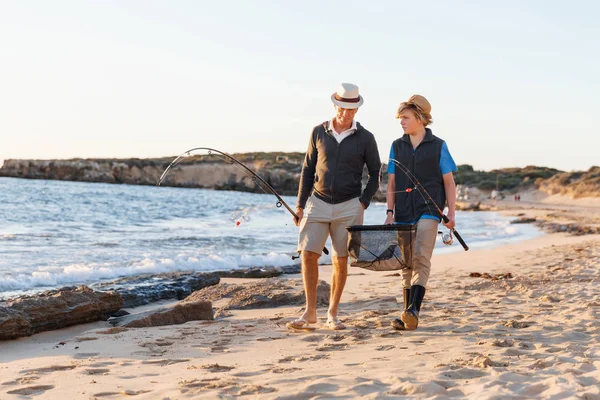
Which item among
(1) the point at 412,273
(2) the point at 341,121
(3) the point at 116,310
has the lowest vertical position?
(3) the point at 116,310

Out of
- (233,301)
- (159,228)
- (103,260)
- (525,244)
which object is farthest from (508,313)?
(159,228)

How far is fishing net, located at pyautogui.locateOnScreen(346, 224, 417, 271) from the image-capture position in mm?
4785

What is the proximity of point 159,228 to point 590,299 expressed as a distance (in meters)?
15.0

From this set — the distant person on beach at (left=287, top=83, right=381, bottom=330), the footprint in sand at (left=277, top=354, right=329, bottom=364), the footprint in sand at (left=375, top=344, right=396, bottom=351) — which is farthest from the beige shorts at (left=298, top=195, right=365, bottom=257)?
the footprint in sand at (left=277, top=354, right=329, bottom=364)

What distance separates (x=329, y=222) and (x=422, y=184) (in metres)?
0.75

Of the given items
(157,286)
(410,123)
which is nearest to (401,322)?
(410,123)

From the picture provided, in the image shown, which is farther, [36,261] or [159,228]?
[159,228]

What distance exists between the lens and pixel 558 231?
2142 cm

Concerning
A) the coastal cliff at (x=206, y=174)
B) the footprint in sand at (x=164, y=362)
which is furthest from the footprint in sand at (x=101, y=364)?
the coastal cliff at (x=206, y=174)

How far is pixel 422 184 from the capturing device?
496cm

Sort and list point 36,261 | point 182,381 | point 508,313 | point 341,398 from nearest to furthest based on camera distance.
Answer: point 341,398, point 182,381, point 508,313, point 36,261

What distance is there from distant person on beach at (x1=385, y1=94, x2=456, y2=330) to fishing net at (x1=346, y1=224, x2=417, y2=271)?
187 mm

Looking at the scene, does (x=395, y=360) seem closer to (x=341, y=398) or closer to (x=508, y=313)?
(x=341, y=398)

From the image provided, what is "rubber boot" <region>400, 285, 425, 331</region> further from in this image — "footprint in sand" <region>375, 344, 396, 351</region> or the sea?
the sea
